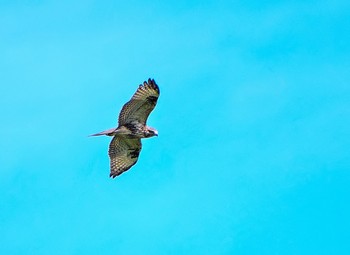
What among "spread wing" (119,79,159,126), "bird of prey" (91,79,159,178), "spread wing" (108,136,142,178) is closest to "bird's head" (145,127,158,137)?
"bird of prey" (91,79,159,178)

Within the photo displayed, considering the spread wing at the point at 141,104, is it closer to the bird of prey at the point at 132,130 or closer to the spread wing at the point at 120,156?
the bird of prey at the point at 132,130

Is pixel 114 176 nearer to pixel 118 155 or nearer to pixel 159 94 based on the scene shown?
pixel 118 155

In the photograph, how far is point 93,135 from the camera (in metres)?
33.3

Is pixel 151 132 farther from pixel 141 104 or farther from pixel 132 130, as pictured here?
pixel 141 104

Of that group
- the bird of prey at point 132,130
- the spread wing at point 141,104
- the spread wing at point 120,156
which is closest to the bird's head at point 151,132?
the bird of prey at point 132,130

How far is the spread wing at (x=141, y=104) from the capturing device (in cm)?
3322

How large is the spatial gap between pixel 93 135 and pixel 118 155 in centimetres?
292

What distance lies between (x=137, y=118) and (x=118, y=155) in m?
2.38

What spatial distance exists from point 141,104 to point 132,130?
1.12 meters

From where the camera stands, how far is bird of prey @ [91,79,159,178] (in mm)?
33375

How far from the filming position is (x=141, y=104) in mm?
33688

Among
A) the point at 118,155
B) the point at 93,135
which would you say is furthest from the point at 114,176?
the point at 93,135

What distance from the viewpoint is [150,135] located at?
114 feet

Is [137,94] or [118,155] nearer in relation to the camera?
[137,94]
